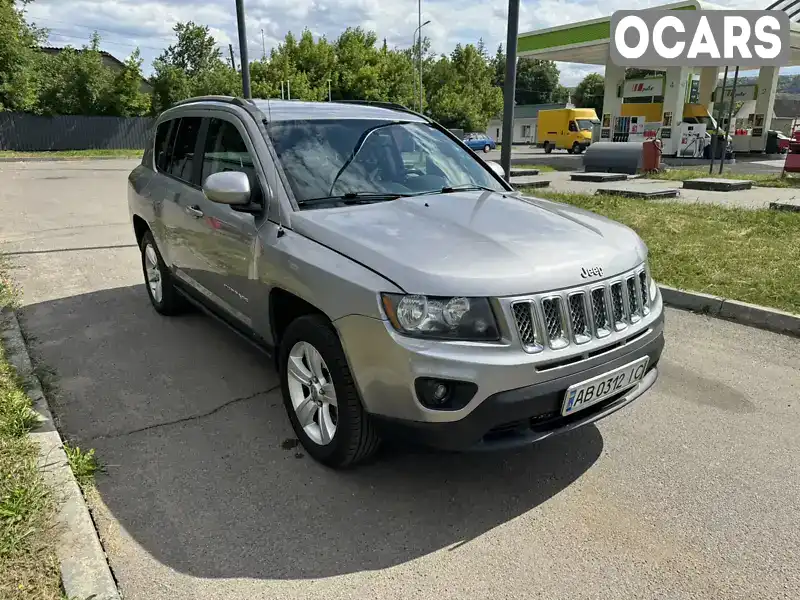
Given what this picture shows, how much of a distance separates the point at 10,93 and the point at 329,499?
35.6m

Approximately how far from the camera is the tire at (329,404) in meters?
2.98

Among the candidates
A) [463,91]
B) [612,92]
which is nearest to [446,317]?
[612,92]

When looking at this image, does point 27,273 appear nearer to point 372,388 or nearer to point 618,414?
point 372,388

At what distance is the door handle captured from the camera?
4.39 m

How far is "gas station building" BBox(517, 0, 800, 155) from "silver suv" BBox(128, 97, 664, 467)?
27.3 meters

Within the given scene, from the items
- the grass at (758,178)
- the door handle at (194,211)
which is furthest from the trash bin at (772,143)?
the door handle at (194,211)

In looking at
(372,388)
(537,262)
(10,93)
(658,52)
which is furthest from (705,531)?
(10,93)

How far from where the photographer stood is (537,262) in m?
2.88

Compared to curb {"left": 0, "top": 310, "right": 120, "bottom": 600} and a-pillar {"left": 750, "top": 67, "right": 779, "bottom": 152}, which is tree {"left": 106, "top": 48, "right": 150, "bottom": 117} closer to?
a-pillar {"left": 750, "top": 67, "right": 779, "bottom": 152}

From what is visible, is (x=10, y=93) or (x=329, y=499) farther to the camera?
(x=10, y=93)

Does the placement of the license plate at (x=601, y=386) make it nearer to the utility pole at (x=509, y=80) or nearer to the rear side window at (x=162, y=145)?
the utility pole at (x=509, y=80)

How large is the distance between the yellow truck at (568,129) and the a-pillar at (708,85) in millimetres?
9971

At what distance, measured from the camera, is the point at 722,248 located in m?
7.94

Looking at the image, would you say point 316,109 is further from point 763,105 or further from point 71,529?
point 763,105
